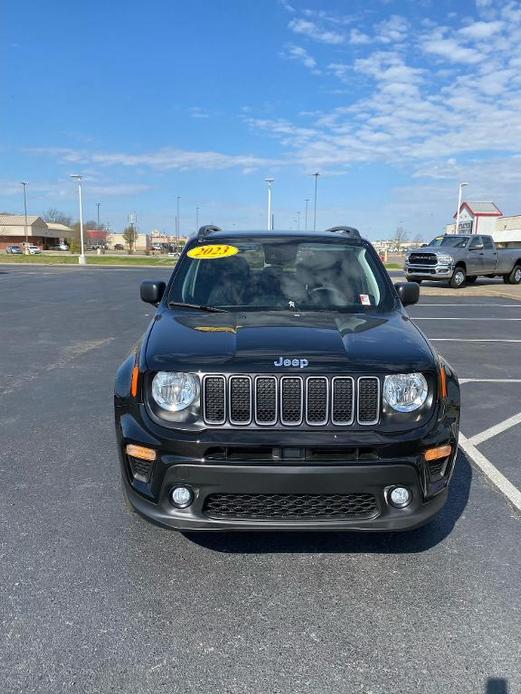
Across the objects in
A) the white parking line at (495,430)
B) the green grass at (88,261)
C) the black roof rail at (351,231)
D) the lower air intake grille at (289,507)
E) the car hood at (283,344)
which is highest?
the black roof rail at (351,231)

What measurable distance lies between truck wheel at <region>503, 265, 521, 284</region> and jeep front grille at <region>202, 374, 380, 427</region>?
23163 millimetres

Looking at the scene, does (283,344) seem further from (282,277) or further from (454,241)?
(454,241)

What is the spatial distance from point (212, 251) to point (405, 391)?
86.1 inches

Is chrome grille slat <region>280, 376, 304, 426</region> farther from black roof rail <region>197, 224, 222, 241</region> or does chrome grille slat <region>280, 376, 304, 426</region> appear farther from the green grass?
the green grass

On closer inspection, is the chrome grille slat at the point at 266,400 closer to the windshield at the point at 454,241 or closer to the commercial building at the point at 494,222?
the windshield at the point at 454,241

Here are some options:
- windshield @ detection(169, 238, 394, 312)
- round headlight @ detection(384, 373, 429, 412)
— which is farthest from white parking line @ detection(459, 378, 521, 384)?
round headlight @ detection(384, 373, 429, 412)

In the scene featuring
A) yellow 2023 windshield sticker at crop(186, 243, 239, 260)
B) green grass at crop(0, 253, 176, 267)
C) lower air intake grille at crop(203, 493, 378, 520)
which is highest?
yellow 2023 windshield sticker at crop(186, 243, 239, 260)

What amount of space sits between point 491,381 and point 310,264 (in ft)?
12.9

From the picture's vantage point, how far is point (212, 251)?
445 cm

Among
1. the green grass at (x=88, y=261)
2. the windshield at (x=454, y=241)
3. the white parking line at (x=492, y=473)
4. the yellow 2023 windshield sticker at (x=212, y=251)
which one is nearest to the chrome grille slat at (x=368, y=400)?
the white parking line at (x=492, y=473)

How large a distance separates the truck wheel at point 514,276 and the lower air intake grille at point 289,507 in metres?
23.2

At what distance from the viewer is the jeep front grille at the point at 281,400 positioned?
2750 mm

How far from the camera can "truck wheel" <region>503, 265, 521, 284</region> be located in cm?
2344

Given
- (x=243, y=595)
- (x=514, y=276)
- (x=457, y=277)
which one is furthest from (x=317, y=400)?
(x=514, y=276)
